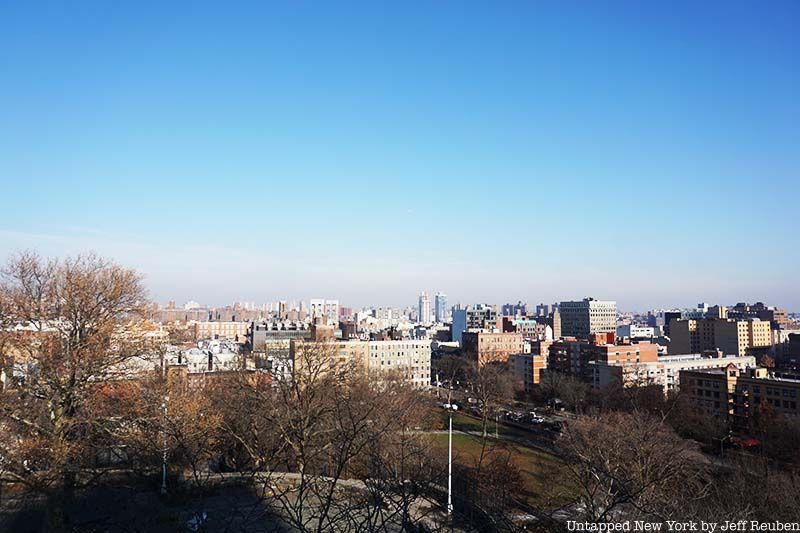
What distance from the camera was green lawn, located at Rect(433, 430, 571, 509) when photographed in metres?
17.6

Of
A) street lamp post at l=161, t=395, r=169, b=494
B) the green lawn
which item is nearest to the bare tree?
the green lawn

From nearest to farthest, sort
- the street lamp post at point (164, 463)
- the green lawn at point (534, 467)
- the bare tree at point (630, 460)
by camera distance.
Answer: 1. the street lamp post at point (164, 463)
2. the bare tree at point (630, 460)
3. the green lawn at point (534, 467)

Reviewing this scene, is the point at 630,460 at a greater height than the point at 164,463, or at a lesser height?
lesser

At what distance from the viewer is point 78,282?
38.2 feet

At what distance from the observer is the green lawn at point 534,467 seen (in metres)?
17.6

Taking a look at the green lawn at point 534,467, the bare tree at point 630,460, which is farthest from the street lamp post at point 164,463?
the bare tree at point 630,460

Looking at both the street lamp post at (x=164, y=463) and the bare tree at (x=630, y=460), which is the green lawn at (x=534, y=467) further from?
the street lamp post at (x=164, y=463)

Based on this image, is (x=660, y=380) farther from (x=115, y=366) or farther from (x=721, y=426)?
(x=115, y=366)

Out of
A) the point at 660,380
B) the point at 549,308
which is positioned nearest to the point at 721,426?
the point at 660,380

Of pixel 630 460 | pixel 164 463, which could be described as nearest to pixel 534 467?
pixel 630 460

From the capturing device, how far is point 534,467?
24078 millimetres

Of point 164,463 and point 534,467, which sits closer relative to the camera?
point 164,463

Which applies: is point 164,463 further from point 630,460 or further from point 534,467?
point 534,467

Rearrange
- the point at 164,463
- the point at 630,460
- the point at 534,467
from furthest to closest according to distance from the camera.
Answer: the point at 534,467
the point at 630,460
the point at 164,463
